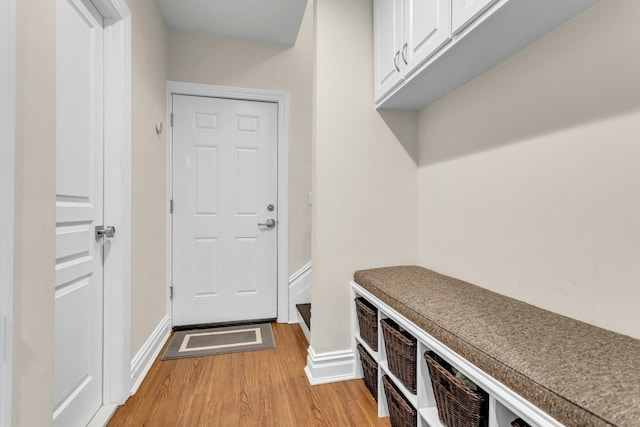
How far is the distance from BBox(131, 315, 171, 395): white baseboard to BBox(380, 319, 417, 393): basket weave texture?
1383 millimetres

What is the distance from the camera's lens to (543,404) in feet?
2.20

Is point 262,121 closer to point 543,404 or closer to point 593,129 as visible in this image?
point 593,129

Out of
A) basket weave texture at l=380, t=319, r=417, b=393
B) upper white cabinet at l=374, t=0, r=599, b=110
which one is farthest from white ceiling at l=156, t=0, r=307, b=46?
basket weave texture at l=380, t=319, r=417, b=393

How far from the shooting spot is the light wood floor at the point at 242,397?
1446 millimetres

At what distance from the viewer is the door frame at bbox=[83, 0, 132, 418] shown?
5.06ft

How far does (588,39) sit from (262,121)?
2154mm

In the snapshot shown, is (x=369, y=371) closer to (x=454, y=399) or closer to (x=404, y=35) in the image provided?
(x=454, y=399)

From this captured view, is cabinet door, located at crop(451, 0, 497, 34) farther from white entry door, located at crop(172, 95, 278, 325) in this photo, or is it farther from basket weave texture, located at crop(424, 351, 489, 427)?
white entry door, located at crop(172, 95, 278, 325)

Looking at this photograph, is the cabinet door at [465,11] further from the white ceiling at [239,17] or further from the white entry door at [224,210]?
the white entry door at [224,210]

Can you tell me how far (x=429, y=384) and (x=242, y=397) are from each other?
0.98 meters

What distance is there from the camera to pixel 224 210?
2.58m

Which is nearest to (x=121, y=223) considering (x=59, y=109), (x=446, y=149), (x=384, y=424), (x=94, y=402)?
(x=59, y=109)

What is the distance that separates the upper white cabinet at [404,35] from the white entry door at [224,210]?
3.94ft

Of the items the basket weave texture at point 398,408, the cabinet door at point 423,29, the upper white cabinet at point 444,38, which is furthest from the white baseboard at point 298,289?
the cabinet door at point 423,29
